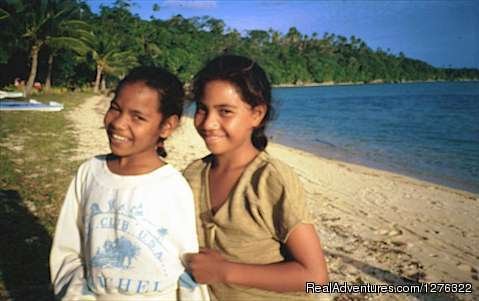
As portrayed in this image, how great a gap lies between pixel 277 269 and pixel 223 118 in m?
0.65

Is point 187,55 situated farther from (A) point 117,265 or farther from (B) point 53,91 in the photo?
(A) point 117,265

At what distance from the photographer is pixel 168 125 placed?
173 centimetres

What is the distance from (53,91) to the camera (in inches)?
1319

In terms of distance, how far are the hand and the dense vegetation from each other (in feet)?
3.17

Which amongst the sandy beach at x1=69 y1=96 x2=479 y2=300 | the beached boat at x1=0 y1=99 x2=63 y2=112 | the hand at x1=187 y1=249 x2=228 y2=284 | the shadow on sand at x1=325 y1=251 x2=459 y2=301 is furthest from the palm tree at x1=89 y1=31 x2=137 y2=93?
the hand at x1=187 y1=249 x2=228 y2=284

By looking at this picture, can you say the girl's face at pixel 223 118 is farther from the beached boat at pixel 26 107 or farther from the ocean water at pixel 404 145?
the beached boat at pixel 26 107

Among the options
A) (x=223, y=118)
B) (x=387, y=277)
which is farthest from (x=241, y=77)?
(x=387, y=277)

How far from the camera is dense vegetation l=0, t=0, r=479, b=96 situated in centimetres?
2308

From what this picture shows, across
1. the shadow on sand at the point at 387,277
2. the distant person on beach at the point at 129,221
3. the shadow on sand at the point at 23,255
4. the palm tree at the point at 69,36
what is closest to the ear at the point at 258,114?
the distant person on beach at the point at 129,221

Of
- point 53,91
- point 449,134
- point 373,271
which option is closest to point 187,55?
point 53,91

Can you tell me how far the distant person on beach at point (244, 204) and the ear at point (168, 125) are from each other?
11 cm

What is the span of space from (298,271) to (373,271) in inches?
143

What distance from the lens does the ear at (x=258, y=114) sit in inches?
67.0

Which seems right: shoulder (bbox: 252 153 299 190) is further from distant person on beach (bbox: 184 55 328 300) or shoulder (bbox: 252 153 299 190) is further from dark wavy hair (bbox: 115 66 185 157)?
dark wavy hair (bbox: 115 66 185 157)
